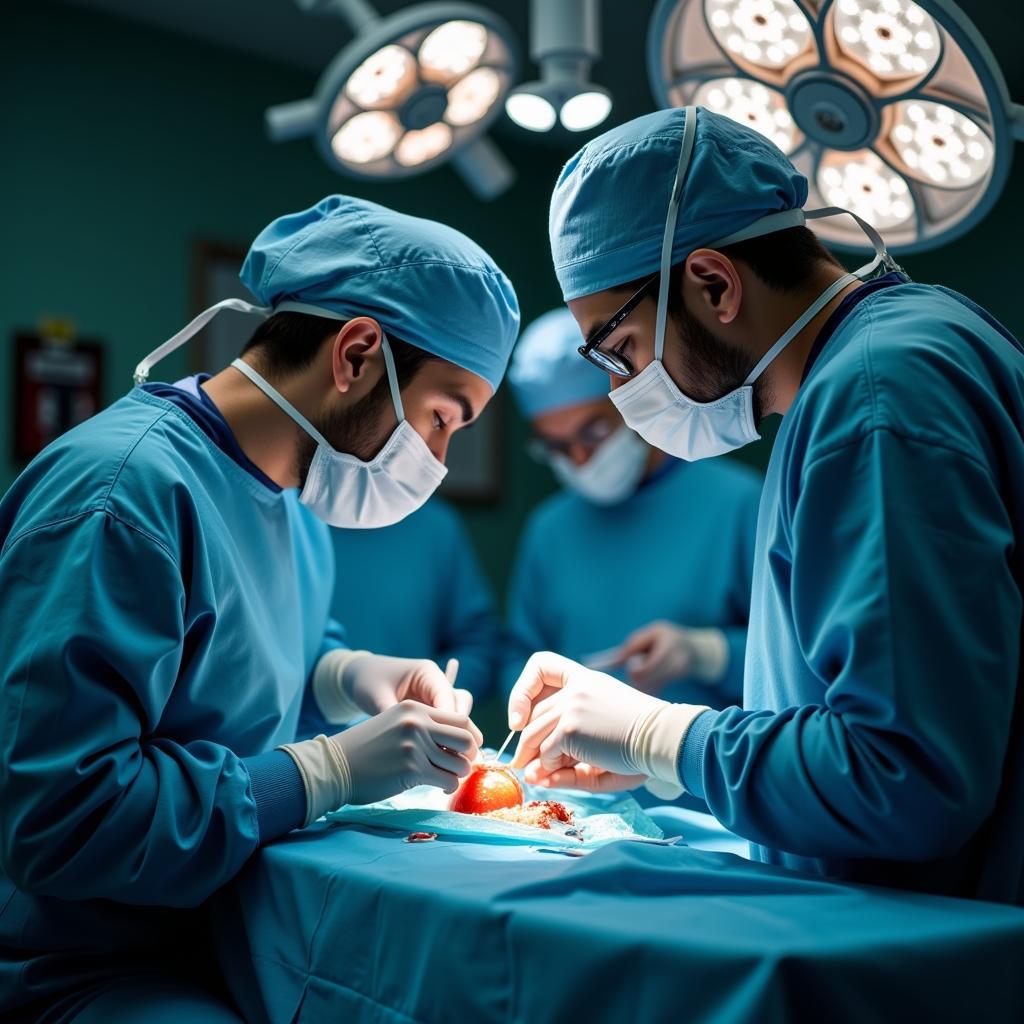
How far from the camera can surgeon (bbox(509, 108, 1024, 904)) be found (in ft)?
4.28

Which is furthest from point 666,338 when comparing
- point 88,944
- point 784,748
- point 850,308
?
point 88,944

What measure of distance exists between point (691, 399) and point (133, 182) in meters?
3.35

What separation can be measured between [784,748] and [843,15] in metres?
1.39

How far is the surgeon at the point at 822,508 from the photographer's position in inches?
51.4

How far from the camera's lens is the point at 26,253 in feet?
13.8

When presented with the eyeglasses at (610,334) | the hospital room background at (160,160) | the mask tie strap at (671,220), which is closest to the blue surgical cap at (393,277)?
the eyeglasses at (610,334)

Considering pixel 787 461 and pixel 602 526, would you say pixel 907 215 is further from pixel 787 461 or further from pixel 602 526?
pixel 602 526

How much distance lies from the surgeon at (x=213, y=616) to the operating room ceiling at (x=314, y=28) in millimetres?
2671

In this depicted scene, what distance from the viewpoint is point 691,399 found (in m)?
1.82

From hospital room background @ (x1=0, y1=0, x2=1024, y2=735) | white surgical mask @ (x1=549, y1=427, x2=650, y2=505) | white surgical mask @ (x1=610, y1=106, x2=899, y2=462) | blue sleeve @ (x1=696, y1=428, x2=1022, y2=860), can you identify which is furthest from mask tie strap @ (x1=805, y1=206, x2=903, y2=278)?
hospital room background @ (x1=0, y1=0, x2=1024, y2=735)

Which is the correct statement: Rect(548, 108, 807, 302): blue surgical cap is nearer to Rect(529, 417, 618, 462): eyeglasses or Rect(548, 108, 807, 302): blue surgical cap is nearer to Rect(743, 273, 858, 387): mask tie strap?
Rect(743, 273, 858, 387): mask tie strap

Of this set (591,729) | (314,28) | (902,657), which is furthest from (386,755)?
(314,28)

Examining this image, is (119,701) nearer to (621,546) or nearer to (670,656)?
(670,656)

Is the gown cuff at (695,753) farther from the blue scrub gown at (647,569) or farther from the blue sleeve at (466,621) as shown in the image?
the blue sleeve at (466,621)
